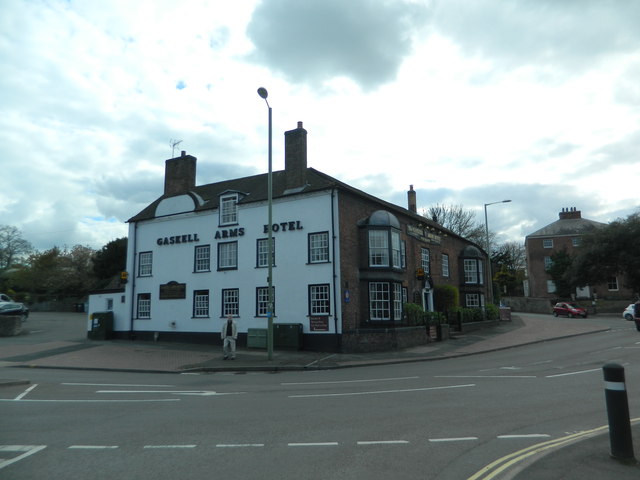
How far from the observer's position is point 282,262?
24.1 metres

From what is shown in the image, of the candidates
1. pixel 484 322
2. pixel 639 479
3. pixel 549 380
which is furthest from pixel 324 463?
pixel 484 322

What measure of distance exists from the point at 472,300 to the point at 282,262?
18.9m

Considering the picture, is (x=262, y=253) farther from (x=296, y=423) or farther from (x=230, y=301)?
(x=296, y=423)

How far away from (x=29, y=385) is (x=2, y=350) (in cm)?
1174

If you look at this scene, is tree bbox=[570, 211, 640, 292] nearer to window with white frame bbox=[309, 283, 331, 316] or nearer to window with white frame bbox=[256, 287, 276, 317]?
window with white frame bbox=[309, 283, 331, 316]

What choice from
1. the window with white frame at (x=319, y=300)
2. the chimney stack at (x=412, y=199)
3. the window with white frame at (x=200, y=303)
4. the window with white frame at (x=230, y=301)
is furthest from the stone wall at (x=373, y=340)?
the chimney stack at (x=412, y=199)

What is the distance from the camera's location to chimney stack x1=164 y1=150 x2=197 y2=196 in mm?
31500

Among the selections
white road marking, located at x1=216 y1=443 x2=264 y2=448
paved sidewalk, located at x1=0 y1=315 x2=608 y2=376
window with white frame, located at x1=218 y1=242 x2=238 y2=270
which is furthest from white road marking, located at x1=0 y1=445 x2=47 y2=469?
window with white frame, located at x1=218 y1=242 x2=238 y2=270

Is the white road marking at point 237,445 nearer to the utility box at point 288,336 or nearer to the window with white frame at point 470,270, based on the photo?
the utility box at point 288,336

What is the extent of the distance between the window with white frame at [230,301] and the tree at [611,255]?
130ft

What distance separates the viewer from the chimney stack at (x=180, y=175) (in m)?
31.5

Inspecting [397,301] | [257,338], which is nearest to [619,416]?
[257,338]

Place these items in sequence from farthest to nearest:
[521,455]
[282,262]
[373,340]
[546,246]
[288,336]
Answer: [546,246] → [282,262] → [288,336] → [373,340] → [521,455]

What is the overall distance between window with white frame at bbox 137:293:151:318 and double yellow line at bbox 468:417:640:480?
83.9ft
